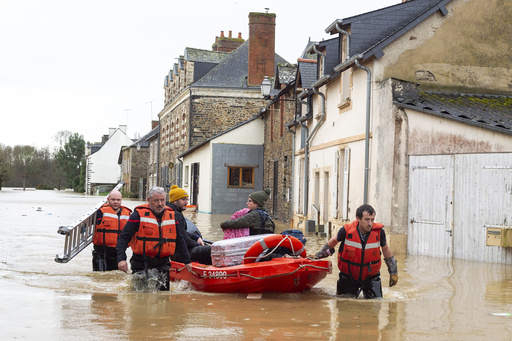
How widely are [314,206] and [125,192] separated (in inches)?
1703

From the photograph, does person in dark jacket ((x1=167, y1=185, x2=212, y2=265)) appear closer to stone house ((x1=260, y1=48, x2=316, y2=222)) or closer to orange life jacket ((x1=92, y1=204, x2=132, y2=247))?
orange life jacket ((x1=92, y1=204, x2=132, y2=247))

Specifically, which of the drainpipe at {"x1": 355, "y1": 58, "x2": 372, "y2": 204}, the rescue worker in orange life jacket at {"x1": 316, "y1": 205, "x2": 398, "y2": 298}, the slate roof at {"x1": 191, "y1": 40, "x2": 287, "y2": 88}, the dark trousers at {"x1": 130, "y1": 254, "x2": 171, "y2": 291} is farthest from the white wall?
the rescue worker in orange life jacket at {"x1": 316, "y1": 205, "x2": 398, "y2": 298}

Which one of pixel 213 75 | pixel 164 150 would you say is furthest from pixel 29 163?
pixel 213 75

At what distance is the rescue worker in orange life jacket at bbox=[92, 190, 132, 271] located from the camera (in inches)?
428

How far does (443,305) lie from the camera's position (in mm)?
9000

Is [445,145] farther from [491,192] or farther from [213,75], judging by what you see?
[213,75]

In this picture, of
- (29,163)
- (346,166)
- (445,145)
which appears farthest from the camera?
(29,163)

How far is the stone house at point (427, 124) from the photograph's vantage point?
45.4 feet

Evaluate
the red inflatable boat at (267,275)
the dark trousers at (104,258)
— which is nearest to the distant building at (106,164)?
the dark trousers at (104,258)

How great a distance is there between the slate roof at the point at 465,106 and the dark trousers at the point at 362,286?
5.74 metres

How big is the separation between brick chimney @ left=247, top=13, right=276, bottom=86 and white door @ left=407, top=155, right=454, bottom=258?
2080 centimetres

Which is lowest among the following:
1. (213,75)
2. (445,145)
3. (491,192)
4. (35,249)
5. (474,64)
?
(35,249)

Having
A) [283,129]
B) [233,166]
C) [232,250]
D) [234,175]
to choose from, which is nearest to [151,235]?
[232,250]

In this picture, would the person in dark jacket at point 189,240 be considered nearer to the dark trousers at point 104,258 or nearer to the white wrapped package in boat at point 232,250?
the white wrapped package in boat at point 232,250
